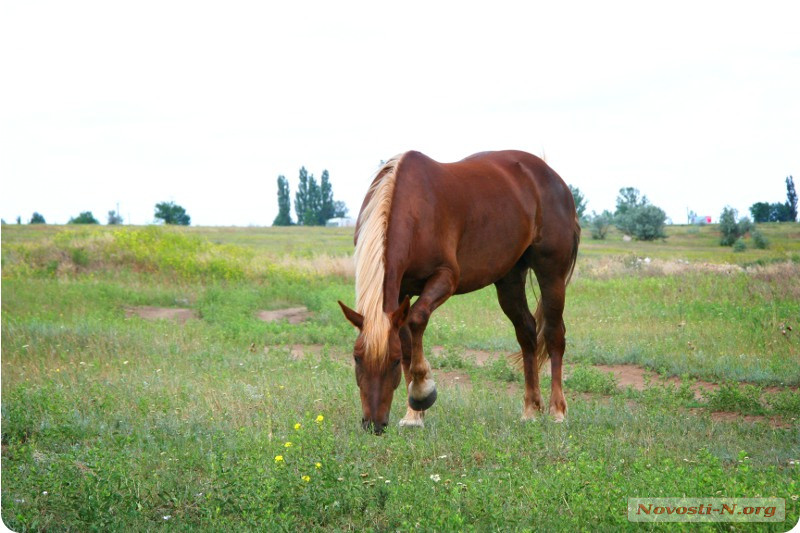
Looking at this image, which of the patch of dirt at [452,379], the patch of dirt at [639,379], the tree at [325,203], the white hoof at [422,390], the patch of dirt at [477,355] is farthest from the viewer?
the tree at [325,203]

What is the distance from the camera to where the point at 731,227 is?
2317 cm

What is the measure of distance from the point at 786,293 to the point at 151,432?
11862mm

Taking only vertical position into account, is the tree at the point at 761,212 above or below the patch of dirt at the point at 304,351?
above

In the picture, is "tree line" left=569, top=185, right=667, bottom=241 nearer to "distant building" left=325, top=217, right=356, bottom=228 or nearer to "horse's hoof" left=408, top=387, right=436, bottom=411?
"distant building" left=325, top=217, right=356, bottom=228

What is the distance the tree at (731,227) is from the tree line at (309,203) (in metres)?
29.4

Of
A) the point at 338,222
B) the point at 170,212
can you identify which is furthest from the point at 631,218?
the point at 170,212

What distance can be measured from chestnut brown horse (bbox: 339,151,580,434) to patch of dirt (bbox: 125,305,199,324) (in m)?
8.18

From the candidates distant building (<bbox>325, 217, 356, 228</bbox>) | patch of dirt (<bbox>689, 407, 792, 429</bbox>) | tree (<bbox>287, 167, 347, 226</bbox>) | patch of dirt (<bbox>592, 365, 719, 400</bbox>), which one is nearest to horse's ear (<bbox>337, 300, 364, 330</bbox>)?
patch of dirt (<bbox>689, 407, 792, 429</bbox>)

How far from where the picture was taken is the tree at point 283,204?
60.6 meters

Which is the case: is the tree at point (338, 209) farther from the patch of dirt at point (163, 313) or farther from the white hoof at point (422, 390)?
the white hoof at point (422, 390)

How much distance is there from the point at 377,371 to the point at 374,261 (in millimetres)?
830

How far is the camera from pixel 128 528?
13.6ft

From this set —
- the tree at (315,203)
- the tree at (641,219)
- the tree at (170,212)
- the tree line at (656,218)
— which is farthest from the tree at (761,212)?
the tree at (170,212)

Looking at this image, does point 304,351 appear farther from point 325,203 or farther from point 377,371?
point 325,203
